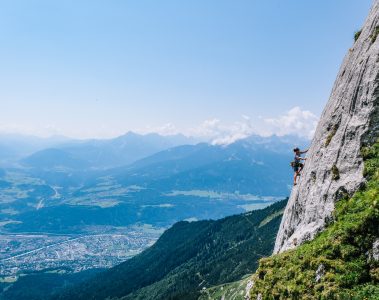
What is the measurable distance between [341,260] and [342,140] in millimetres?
12541

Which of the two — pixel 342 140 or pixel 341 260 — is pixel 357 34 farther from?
pixel 341 260

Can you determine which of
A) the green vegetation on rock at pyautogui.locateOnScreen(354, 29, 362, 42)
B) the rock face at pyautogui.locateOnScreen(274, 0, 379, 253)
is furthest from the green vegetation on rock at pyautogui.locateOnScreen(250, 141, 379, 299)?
the green vegetation on rock at pyautogui.locateOnScreen(354, 29, 362, 42)

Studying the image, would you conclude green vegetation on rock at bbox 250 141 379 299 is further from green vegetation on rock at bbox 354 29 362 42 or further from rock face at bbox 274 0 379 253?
green vegetation on rock at bbox 354 29 362 42

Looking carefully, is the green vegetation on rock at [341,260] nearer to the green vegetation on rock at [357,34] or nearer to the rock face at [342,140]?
the rock face at [342,140]

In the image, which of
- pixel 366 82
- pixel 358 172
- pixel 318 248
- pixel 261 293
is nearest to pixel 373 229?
pixel 318 248

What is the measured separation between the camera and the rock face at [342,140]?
35.3 m

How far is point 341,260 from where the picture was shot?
29438 millimetres

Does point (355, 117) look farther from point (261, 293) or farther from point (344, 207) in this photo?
point (261, 293)

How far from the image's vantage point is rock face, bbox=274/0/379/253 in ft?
116

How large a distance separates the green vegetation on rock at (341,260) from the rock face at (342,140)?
49.5 inches

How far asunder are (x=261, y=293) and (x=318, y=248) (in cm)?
743

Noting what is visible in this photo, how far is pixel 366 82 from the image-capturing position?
37062 millimetres

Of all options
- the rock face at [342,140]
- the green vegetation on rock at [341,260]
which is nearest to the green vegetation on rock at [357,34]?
the rock face at [342,140]

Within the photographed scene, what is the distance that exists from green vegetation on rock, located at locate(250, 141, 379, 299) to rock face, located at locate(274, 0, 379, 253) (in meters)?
1.26
